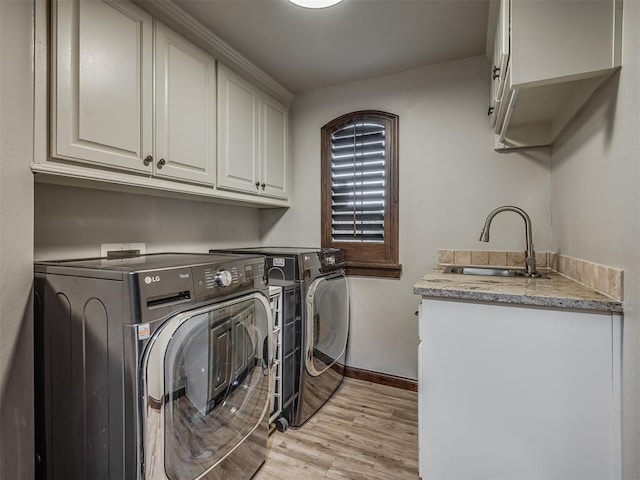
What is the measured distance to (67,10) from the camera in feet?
3.95

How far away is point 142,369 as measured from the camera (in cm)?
95

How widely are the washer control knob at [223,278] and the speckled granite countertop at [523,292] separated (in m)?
A: 0.76

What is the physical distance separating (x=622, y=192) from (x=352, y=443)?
167 cm

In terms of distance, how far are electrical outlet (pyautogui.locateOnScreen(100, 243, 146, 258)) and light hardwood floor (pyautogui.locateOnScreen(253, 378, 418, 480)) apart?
131cm

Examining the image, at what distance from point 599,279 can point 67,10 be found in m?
2.20

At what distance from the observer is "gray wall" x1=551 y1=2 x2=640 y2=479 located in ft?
3.07

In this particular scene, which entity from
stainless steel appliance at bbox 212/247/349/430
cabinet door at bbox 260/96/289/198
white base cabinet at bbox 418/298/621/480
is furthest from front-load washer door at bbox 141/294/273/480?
cabinet door at bbox 260/96/289/198

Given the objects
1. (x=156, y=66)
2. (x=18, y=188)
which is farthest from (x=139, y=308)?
(x=156, y=66)

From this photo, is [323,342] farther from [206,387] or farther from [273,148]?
[273,148]

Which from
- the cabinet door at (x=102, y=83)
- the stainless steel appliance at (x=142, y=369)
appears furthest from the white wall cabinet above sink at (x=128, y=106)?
the stainless steel appliance at (x=142, y=369)

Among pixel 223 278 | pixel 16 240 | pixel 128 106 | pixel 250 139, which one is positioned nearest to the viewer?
pixel 16 240

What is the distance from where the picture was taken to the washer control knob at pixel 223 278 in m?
1.25

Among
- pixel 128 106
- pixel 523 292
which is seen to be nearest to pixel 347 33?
pixel 128 106

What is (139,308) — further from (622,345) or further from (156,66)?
(622,345)
